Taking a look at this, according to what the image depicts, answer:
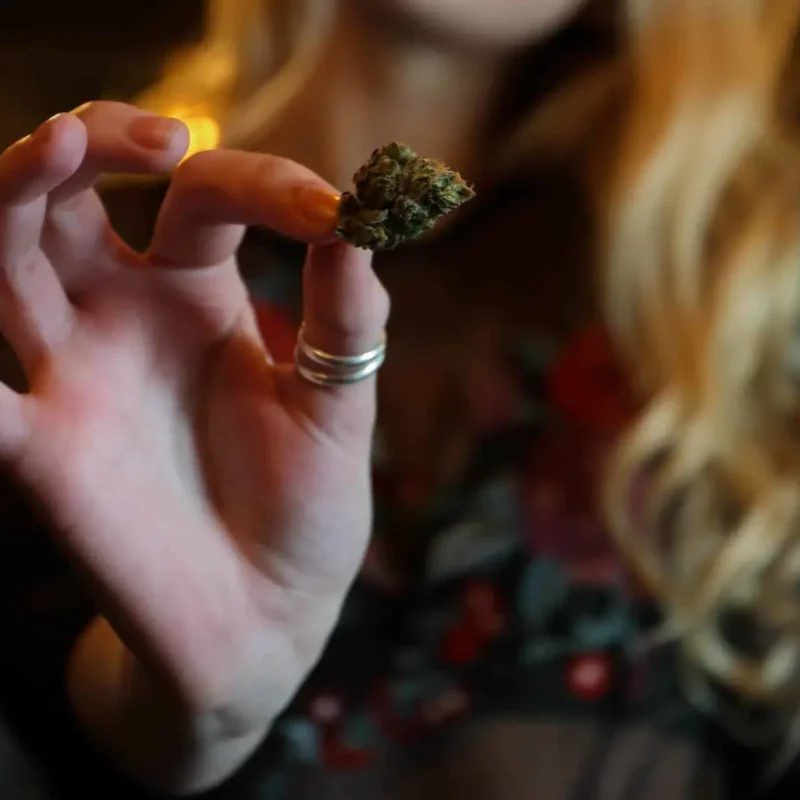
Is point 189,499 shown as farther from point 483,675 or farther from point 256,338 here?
point 483,675

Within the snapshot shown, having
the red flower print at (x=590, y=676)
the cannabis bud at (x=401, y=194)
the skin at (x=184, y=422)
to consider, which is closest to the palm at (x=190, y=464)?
the skin at (x=184, y=422)

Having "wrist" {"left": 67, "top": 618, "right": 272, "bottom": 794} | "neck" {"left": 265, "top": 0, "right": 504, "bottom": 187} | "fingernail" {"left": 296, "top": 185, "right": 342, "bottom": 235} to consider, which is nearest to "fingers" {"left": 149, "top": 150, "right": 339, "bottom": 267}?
"fingernail" {"left": 296, "top": 185, "right": 342, "bottom": 235}

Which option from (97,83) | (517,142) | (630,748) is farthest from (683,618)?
(97,83)

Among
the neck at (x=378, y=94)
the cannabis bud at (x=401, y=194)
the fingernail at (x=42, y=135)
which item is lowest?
the neck at (x=378, y=94)

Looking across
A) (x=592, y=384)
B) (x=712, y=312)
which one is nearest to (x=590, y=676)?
(x=592, y=384)

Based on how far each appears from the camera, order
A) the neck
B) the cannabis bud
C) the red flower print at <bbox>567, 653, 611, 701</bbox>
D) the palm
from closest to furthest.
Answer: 1. the cannabis bud
2. the palm
3. the red flower print at <bbox>567, 653, 611, 701</bbox>
4. the neck

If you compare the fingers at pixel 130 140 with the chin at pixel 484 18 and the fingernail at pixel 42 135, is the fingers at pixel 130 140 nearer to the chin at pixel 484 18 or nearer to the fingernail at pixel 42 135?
the fingernail at pixel 42 135

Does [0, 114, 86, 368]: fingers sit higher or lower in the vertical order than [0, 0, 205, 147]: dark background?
higher

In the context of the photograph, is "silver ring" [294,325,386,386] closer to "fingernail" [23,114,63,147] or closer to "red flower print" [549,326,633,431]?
"fingernail" [23,114,63,147]
